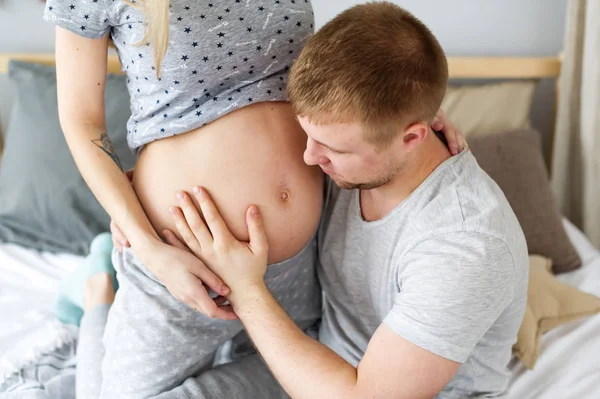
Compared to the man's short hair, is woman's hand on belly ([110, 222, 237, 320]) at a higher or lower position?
lower

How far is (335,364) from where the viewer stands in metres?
0.95

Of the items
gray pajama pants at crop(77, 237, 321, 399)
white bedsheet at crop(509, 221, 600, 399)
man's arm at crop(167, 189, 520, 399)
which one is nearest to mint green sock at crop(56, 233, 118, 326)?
gray pajama pants at crop(77, 237, 321, 399)

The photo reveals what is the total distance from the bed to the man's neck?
1.75 feet

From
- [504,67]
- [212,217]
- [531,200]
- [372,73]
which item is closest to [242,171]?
[212,217]

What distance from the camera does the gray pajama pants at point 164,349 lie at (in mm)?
1053

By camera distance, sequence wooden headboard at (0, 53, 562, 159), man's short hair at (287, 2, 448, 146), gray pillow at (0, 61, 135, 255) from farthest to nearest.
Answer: wooden headboard at (0, 53, 562, 159) → gray pillow at (0, 61, 135, 255) → man's short hair at (287, 2, 448, 146)

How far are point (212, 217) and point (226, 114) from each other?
18cm

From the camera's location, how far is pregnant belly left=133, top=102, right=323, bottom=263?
3.40ft

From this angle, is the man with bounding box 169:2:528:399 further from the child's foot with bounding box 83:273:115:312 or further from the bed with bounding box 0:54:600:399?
the child's foot with bounding box 83:273:115:312

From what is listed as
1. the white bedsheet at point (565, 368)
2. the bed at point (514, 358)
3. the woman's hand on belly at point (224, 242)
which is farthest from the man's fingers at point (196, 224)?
the white bedsheet at point (565, 368)

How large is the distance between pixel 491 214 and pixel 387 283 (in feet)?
0.75

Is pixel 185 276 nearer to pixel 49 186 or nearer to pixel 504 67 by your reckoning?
pixel 49 186

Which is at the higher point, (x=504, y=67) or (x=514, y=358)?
(x=504, y=67)

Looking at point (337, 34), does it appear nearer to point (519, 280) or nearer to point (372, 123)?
point (372, 123)
